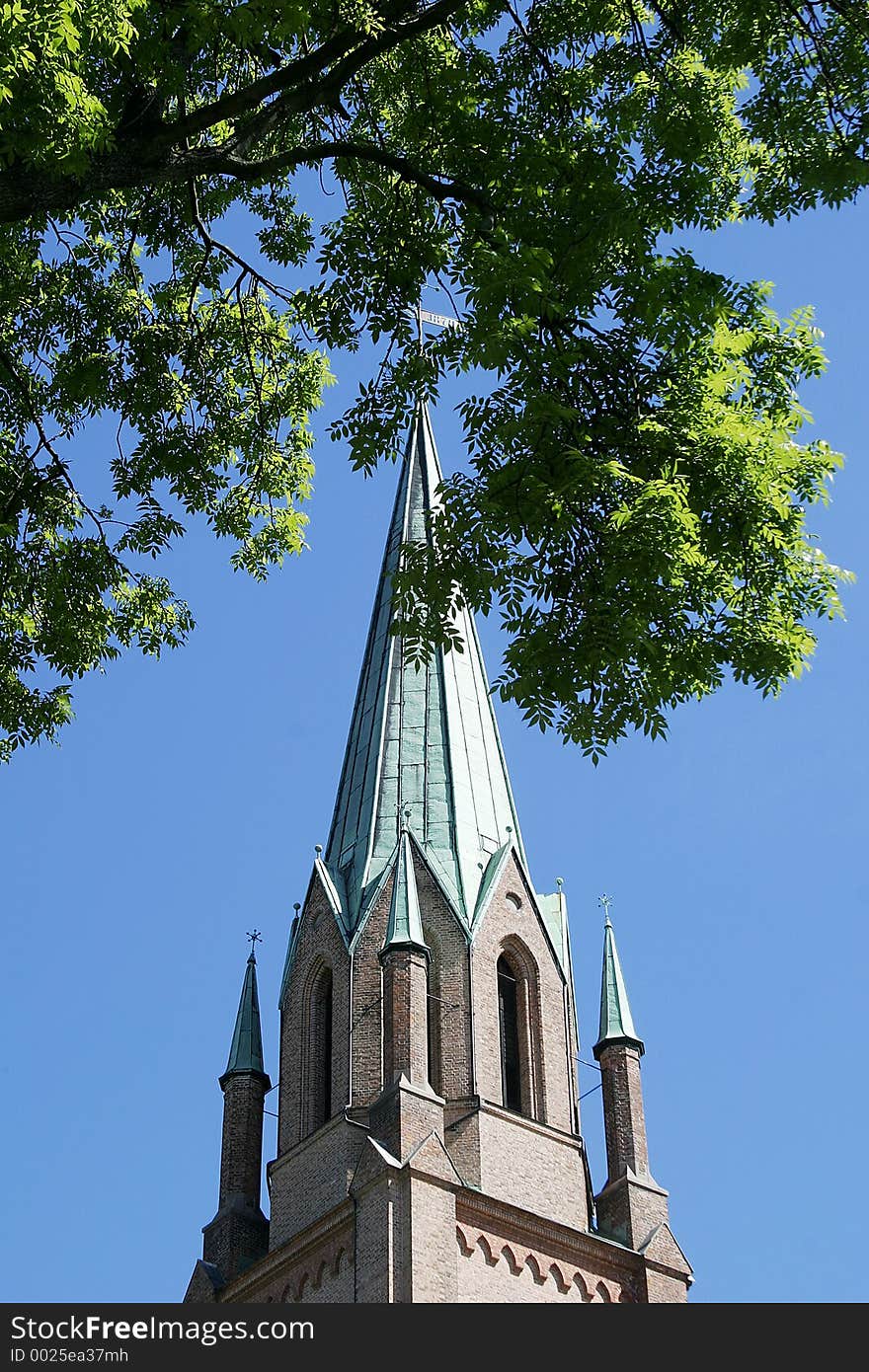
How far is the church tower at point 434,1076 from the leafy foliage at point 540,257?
603 inches

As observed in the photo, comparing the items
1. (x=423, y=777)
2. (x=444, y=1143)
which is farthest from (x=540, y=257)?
(x=423, y=777)

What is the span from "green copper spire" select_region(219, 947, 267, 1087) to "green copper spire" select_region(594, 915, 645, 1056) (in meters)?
6.33

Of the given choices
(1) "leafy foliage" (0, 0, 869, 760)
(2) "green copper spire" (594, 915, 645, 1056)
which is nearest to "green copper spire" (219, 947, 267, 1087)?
(2) "green copper spire" (594, 915, 645, 1056)

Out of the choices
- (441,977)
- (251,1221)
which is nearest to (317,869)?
(441,977)

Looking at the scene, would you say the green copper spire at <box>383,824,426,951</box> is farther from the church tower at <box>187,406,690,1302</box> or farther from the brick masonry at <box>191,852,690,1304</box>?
the brick masonry at <box>191,852,690,1304</box>

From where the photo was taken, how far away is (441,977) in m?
33.1

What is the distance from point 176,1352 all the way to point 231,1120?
23.8m

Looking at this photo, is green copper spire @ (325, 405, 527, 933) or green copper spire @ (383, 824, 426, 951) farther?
green copper spire @ (325, 405, 527, 933)

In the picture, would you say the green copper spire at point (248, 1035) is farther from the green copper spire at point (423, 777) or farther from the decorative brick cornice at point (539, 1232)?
the decorative brick cornice at point (539, 1232)

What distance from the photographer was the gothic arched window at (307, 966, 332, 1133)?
3234 centimetres

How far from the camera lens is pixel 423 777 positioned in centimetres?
3638

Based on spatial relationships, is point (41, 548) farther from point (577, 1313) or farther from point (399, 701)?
point (399, 701)

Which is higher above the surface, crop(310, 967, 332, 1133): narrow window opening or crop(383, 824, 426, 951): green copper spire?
crop(383, 824, 426, 951): green copper spire

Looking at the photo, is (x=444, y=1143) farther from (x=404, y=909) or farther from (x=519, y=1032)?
(x=404, y=909)
